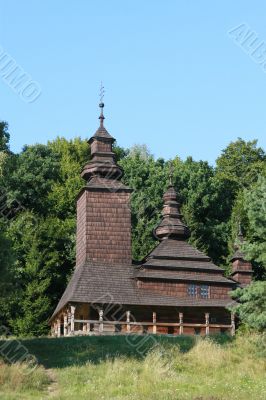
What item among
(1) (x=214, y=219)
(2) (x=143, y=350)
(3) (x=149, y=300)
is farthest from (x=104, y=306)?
(1) (x=214, y=219)

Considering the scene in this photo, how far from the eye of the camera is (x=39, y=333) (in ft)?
153

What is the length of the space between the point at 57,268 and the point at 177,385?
29811mm

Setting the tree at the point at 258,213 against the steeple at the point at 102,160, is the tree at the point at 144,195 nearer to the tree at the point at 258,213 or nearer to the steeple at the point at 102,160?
the steeple at the point at 102,160

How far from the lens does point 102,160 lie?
156 ft

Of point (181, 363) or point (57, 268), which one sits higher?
point (57, 268)

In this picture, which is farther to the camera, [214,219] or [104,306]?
[214,219]

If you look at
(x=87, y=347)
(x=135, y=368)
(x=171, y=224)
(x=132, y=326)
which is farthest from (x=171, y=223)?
(x=135, y=368)

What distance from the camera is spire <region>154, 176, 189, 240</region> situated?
47281 mm

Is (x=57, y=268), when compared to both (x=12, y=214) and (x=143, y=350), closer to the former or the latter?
(x=12, y=214)

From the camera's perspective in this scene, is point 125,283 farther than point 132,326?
Yes

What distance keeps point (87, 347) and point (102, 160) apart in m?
18.7

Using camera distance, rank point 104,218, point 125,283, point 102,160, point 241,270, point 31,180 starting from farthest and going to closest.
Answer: point 31,180
point 241,270
point 102,160
point 104,218
point 125,283

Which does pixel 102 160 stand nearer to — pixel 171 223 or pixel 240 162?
pixel 171 223

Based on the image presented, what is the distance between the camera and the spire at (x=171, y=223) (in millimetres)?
47281
